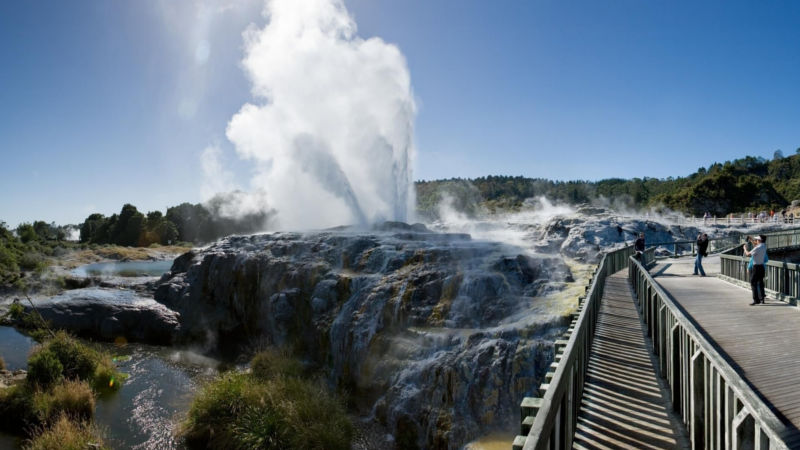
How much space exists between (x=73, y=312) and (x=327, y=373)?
21.6 meters

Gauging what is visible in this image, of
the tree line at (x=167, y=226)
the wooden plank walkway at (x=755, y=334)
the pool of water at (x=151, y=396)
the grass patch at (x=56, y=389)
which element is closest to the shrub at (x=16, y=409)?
the grass patch at (x=56, y=389)

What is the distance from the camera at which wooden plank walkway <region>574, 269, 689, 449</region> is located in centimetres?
471

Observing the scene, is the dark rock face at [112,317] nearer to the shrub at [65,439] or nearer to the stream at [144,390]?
the stream at [144,390]

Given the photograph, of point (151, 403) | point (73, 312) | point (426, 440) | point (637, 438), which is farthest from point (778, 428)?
point (73, 312)

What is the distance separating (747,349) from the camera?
684 cm

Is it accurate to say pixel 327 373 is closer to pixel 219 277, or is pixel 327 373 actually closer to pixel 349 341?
pixel 349 341

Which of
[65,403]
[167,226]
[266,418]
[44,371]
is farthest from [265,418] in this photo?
[167,226]

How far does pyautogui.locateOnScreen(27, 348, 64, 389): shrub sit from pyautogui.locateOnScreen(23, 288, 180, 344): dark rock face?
378 inches

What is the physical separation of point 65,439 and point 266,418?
21.3ft

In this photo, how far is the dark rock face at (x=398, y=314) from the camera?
50.0 feet

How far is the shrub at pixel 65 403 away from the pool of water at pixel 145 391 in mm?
743

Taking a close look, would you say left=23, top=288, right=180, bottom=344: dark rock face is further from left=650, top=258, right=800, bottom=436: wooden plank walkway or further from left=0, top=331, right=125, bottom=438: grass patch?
left=650, top=258, right=800, bottom=436: wooden plank walkway

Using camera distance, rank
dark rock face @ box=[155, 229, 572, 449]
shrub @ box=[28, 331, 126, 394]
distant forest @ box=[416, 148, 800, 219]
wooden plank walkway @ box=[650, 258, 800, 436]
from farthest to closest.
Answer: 1. distant forest @ box=[416, 148, 800, 219]
2. shrub @ box=[28, 331, 126, 394]
3. dark rock face @ box=[155, 229, 572, 449]
4. wooden plank walkway @ box=[650, 258, 800, 436]

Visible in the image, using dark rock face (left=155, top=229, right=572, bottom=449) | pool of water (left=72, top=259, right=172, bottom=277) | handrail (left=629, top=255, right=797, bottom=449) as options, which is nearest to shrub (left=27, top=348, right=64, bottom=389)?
dark rock face (left=155, top=229, right=572, bottom=449)
